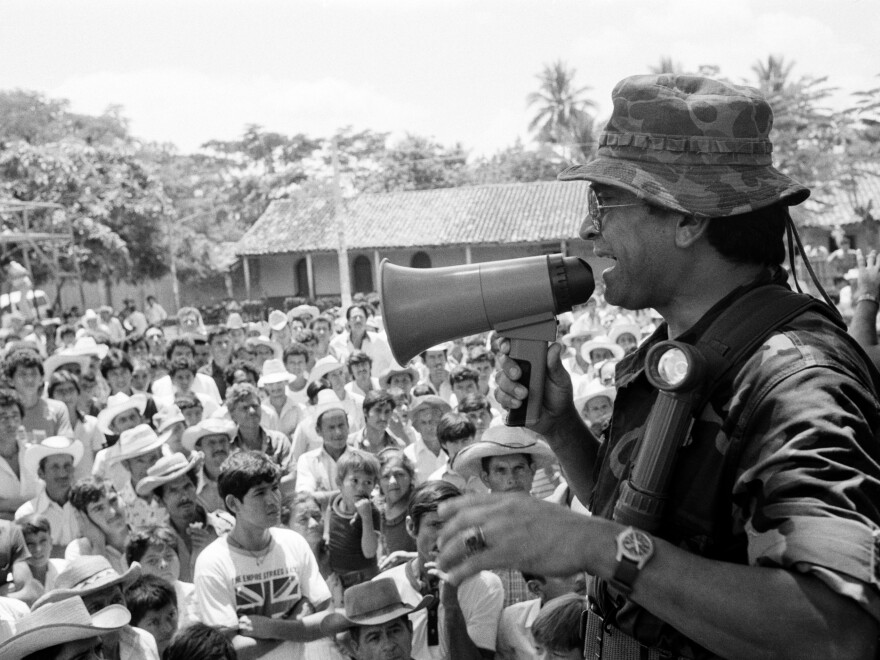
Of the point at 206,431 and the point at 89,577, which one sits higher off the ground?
the point at 206,431

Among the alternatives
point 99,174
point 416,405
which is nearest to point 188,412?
point 416,405

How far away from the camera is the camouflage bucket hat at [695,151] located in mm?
1547

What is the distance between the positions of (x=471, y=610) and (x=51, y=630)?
68.6 inches

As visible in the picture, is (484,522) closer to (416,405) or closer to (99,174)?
(416,405)

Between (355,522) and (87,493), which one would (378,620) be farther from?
(87,493)

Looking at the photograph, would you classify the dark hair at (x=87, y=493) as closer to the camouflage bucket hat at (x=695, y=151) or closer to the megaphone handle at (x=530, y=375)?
the megaphone handle at (x=530, y=375)

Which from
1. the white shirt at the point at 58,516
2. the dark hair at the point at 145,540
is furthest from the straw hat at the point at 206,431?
the dark hair at the point at 145,540

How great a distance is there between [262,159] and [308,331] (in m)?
59.9

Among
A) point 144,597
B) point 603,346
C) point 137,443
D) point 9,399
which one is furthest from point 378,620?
point 603,346

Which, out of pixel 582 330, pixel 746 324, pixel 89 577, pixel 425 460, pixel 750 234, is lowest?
pixel 425 460

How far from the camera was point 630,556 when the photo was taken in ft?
4.33

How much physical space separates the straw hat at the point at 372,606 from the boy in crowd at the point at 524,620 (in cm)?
42

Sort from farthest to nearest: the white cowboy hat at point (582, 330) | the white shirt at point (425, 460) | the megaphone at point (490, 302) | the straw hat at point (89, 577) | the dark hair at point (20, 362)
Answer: the white cowboy hat at point (582, 330) < the dark hair at point (20, 362) < the white shirt at point (425, 460) < the straw hat at point (89, 577) < the megaphone at point (490, 302)

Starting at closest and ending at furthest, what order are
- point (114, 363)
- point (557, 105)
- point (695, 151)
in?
point (695, 151) < point (114, 363) < point (557, 105)
